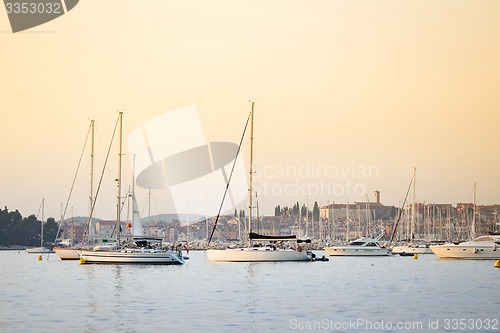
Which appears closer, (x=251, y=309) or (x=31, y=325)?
(x=31, y=325)

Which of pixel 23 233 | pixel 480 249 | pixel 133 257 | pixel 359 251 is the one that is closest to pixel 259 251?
pixel 133 257

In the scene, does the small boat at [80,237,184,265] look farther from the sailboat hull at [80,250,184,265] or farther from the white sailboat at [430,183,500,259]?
the white sailboat at [430,183,500,259]

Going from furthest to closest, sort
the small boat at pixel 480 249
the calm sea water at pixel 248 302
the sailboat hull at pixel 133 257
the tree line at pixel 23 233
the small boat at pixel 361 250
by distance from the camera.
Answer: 1. the tree line at pixel 23 233
2. the small boat at pixel 361 250
3. the small boat at pixel 480 249
4. the sailboat hull at pixel 133 257
5. the calm sea water at pixel 248 302

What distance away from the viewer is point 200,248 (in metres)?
189

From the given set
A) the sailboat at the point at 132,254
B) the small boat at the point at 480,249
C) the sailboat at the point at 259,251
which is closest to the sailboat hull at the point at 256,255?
the sailboat at the point at 259,251

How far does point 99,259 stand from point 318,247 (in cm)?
10243

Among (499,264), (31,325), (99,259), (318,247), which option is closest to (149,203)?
(99,259)

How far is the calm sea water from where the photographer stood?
3162 centimetres

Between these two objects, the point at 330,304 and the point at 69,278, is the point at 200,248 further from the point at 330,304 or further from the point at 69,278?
the point at 330,304

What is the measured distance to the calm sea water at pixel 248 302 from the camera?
104ft

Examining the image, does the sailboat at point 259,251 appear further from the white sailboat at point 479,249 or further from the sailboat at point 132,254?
the white sailboat at point 479,249

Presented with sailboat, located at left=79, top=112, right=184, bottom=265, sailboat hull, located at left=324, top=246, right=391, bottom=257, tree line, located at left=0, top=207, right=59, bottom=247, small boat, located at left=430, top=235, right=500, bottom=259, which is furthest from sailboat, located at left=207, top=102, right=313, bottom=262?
tree line, located at left=0, top=207, right=59, bottom=247

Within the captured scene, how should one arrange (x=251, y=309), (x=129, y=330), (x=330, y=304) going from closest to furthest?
(x=129, y=330) < (x=251, y=309) < (x=330, y=304)

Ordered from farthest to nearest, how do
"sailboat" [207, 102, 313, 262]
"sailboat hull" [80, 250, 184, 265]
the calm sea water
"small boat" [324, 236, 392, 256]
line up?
"small boat" [324, 236, 392, 256] → "sailboat" [207, 102, 313, 262] → "sailboat hull" [80, 250, 184, 265] → the calm sea water
